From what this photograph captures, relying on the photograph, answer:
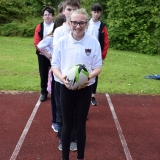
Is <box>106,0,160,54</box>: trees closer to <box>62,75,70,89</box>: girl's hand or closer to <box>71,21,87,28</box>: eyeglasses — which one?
<box>71,21,87,28</box>: eyeglasses

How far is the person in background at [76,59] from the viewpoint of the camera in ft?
11.4

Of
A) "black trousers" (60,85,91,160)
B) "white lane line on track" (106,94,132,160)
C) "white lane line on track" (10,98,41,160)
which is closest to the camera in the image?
"black trousers" (60,85,91,160)

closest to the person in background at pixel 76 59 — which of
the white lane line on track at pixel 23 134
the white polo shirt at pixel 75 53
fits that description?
the white polo shirt at pixel 75 53

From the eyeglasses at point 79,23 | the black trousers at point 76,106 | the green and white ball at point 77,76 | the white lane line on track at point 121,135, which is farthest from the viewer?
the white lane line on track at point 121,135

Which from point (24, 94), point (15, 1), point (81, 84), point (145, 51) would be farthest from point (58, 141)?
point (15, 1)

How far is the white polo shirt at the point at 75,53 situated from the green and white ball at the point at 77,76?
0.14 meters

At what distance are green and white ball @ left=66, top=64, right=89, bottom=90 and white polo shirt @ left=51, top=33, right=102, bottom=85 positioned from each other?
14cm

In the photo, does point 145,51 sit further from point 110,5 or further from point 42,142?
point 42,142

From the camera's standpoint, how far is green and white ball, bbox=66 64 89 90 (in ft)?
11.0

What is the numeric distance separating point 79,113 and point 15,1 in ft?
76.3

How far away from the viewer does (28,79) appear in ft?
Result: 29.9

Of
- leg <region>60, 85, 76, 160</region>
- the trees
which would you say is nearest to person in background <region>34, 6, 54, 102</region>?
leg <region>60, 85, 76, 160</region>

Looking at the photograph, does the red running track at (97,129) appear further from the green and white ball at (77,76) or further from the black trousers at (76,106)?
the green and white ball at (77,76)

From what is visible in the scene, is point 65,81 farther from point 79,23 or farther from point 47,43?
point 47,43
